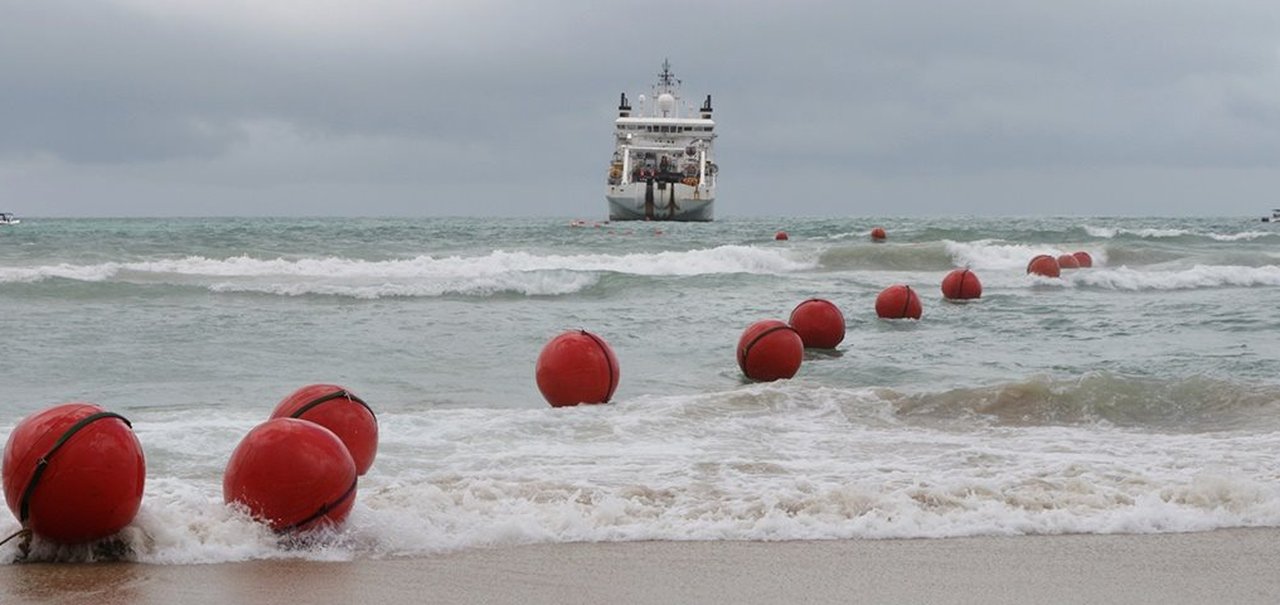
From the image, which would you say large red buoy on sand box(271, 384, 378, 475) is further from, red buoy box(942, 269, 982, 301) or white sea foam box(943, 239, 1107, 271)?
white sea foam box(943, 239, 1107, 271)

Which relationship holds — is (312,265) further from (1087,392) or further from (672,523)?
(672,523)

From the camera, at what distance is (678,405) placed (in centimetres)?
1064

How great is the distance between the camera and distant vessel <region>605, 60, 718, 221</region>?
70.0 metres

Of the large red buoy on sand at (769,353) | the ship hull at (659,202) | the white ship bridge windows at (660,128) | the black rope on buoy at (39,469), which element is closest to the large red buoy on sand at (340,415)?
the black rope on buoy at (39,469)

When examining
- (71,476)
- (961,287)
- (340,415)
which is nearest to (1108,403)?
(340,415)

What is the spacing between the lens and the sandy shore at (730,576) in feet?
16.3

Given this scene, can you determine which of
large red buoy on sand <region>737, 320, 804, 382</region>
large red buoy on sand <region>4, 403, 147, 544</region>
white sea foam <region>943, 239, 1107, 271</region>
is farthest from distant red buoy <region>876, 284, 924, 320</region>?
white sea foam <region>943, 239, 1107, 271</region>

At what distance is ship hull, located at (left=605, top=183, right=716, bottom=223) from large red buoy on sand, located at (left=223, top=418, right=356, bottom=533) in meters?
64.1

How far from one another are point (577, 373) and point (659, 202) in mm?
60545

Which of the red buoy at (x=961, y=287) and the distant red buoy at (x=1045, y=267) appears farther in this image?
the distant red buoy at (x=1045, y=267)

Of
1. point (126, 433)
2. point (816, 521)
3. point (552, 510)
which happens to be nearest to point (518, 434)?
point (552, 510)

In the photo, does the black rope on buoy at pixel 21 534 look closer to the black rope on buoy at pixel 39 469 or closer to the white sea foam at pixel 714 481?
the black rope on buoy at pixel 39 469

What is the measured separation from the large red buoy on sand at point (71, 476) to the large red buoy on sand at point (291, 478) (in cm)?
47

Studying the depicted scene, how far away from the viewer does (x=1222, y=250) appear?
41.3m
